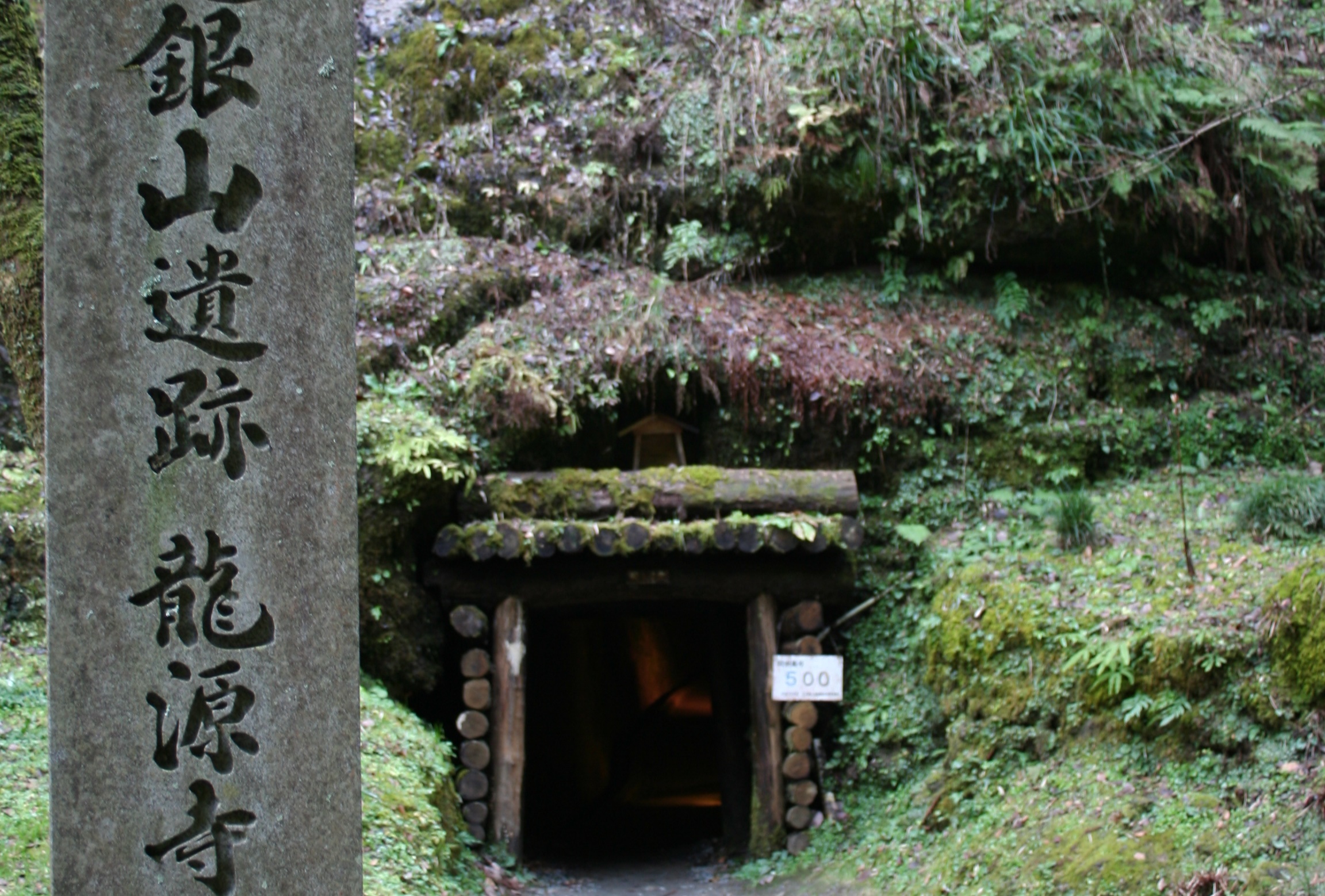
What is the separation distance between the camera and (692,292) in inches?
422

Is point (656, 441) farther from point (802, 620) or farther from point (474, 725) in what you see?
point (474, 725)

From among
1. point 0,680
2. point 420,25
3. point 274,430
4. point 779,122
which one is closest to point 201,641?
point 274,430

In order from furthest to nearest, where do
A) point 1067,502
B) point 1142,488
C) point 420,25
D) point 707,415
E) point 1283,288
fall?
point 420,25
point 1283,288
point 707,415
point 1142,488
point 1067,502

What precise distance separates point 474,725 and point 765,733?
2.43 metres

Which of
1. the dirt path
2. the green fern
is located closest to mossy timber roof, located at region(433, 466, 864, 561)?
the dirt path

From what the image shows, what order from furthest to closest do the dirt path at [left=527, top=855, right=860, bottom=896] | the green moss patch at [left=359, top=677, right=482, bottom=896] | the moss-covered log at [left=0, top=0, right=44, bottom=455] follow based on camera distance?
the dirt path at [left=527, top=855, right=860, bottom=896] < the green moss patch at [left=359, top=677, right=482, bottom=896] < the moss-covered log at [left=0, top=0, right=44, bottom=455]

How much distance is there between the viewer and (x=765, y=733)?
863 centimetres

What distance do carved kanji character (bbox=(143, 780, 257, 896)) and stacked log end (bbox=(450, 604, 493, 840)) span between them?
5332 millimetres

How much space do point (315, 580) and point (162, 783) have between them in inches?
28.4

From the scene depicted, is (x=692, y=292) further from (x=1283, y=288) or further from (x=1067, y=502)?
A: (x=1283, y=288)

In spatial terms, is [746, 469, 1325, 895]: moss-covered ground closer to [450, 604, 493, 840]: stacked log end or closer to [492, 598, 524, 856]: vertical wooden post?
[492, 598, 524, 856]: vertical wooden post

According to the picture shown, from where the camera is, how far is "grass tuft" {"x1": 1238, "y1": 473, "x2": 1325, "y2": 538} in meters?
7.71

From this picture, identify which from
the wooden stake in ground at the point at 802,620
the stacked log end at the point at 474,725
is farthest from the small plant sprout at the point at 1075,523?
the stacked log end at the point at 474,725

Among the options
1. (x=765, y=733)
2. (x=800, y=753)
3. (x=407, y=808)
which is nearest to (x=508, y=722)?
(x=407, y=808)
